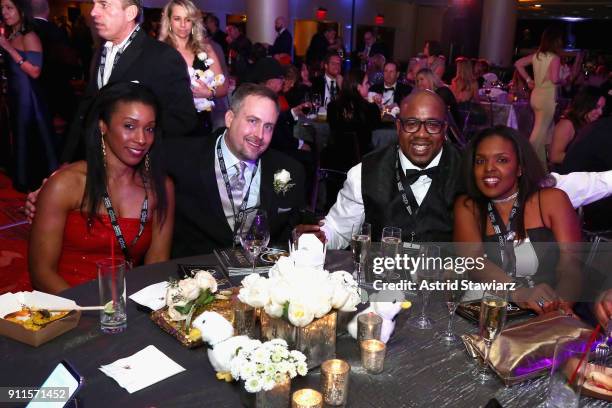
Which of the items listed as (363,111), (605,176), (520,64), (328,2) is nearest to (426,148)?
(605,176)

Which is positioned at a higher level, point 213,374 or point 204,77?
point 204,77

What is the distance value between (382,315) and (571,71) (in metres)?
12.4

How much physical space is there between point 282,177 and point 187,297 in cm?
133

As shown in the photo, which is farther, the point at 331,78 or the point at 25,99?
the point at 331,78

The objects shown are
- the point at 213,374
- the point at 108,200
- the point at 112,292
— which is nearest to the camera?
the point at 213,374

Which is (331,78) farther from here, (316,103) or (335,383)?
(335,383)

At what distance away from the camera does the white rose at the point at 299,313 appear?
4.20 ft

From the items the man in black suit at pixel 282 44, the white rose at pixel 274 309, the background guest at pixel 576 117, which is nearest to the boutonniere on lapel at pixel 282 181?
the white rose at pixel 274 309

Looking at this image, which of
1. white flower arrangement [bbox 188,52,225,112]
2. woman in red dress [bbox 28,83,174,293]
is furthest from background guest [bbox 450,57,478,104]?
woman in red dress [bbox 28,83,174,293]

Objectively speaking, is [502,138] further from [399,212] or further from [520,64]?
[520,64]

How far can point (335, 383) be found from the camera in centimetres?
125

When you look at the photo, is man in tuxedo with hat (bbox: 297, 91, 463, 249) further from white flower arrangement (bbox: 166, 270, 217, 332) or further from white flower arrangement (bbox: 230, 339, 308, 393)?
white flower arrangement (bbox: 230, 339, 308, 393)

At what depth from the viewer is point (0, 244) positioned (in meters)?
4.27

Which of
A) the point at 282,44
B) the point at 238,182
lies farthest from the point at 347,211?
the point at 282,44
